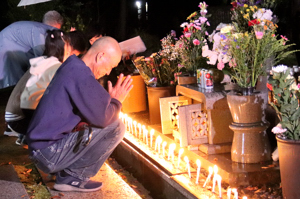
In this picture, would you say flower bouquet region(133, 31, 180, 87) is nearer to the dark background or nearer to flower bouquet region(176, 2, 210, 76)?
flower bouquet region(176, 2, 210, 76)

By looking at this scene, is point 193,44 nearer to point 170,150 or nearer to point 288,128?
point 170,150

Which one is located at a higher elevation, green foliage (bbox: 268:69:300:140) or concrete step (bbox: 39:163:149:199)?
green foliage (bbox: 268:69:300:140)

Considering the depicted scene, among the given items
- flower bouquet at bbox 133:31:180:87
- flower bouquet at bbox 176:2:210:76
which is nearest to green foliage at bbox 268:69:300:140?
flower bouquet at bbox 176:2:210:76

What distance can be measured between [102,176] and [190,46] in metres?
2.29

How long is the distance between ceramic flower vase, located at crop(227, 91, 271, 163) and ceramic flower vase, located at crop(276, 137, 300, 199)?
0.72 m

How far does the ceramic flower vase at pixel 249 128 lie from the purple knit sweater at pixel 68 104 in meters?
1.23

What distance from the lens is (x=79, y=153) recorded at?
13.5 ft

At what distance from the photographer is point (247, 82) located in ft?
14.6

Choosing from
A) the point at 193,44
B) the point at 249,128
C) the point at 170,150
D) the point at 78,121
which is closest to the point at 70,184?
the point at 78,121

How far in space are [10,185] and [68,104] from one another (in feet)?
4.45

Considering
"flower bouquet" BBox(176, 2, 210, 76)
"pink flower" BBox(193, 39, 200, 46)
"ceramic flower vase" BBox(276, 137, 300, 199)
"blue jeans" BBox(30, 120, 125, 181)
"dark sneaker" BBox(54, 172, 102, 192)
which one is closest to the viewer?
"ceramic flower vase" BBox(276, 137, 300, 199)

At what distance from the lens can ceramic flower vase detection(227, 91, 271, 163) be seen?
4309 mm

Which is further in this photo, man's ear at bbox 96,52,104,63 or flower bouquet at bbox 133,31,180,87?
flower bouquet at bbox 133,31,180,87

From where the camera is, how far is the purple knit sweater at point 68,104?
3.84 meters
